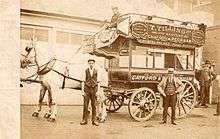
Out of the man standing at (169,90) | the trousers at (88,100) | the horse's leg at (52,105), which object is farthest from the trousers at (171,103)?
the horse's leg at (52,105)

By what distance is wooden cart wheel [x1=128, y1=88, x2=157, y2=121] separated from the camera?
1.95m

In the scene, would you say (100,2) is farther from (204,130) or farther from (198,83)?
(204,130)

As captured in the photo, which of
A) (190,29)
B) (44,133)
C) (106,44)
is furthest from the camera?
(190,29)

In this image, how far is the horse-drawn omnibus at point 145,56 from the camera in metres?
1.85

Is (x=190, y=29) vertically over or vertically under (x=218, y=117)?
over

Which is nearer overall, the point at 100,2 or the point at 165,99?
the point at 100,2

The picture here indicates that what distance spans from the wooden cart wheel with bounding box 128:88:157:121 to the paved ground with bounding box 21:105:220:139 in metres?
0.03

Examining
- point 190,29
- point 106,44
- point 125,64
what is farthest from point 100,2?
point 190,29

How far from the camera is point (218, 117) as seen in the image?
215 centimetres

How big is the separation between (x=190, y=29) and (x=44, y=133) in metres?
1.07

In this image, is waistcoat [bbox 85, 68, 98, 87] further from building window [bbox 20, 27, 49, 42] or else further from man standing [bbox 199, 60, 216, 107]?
man standing [bbox 199, 60, 216, 107]

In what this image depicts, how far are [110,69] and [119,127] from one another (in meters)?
0.33

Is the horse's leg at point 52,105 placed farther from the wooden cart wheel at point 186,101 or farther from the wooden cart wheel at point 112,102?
the wooden cart wheel at point 186,101

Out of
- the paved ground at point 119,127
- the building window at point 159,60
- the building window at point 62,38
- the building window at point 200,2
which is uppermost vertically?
the building window at point 200,2
